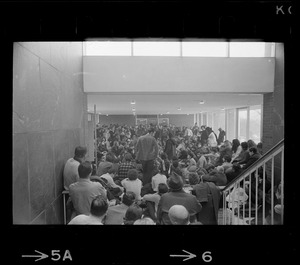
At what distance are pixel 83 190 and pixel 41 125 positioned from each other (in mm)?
555

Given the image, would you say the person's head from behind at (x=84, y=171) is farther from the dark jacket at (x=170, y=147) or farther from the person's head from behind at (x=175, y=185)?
the dark jacket at (x=170, y=147)

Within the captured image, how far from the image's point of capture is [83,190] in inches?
78.2

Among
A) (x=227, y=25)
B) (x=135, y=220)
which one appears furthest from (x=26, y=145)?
(x=227, y=25)

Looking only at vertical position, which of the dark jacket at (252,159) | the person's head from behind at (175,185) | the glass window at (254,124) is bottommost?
the person's head from behind at (175,185)

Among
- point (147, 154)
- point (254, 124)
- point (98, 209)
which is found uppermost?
point (254, 124)

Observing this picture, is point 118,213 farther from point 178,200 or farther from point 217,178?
point 217,178

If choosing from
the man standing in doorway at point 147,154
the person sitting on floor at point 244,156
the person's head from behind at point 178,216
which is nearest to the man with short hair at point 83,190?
the person's head from behind at point 178,216

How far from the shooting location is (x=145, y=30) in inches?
34.5

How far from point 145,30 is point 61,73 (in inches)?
59.8

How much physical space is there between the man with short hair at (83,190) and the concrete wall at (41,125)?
0.50ft

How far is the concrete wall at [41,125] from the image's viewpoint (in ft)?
4.31

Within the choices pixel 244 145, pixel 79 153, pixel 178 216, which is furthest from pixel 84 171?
pixel 244 145
